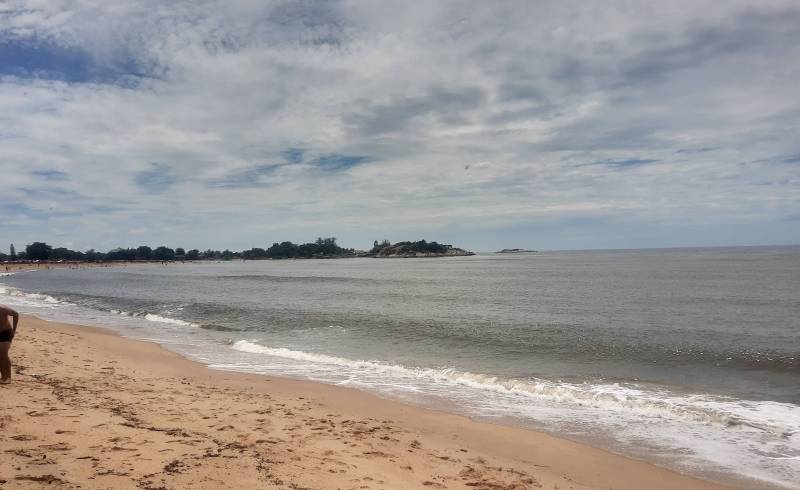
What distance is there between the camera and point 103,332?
69.2 feet

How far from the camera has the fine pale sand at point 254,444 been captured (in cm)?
544

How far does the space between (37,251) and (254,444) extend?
216m

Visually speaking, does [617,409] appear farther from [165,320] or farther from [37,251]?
Answer: [37,251]

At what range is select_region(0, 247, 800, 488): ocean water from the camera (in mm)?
8969

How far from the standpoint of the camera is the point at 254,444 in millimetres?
6824

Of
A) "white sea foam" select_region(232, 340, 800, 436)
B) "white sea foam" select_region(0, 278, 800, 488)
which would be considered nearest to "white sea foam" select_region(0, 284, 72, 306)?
"white sea foam" select_region(0, 278, 800, 488)

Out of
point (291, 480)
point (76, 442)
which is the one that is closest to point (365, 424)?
point (291, 480)

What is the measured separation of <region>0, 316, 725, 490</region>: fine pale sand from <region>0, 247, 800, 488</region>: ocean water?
1166 millimetres

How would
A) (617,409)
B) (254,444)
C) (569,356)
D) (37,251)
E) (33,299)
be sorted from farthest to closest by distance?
(37,251), (33,299), (569,356), (617,409), (254,444)

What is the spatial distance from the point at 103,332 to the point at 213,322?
5.62m

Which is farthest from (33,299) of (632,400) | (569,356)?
(632,400)

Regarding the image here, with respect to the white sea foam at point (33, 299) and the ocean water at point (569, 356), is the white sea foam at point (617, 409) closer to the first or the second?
the ocean water at point (569, 356)

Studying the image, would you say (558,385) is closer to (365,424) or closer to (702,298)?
(365,424)

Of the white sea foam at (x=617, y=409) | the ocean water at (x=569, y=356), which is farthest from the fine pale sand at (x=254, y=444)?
the ocean water at (x=569, y=356)
